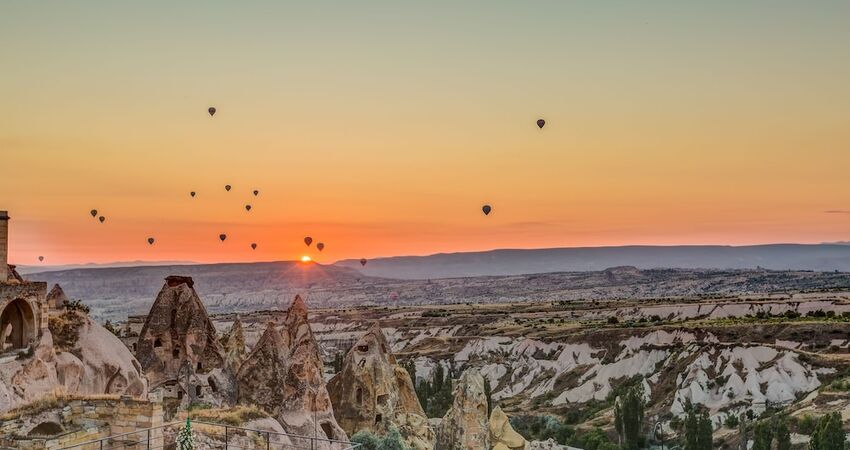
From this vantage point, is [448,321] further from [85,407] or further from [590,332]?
[85,407]

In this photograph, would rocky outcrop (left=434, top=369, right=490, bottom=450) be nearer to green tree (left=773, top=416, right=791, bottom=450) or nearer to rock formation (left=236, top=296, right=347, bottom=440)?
rock formation (left=236, top=296, right=347, bottom=440)

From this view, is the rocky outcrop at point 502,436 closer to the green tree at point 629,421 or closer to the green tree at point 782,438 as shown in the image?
the green tree at point 629,421

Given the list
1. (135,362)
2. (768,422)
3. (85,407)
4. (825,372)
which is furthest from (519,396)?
(85,407)


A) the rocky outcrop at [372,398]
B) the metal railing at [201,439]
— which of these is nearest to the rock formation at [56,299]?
the rocky outcrop at [372,398]

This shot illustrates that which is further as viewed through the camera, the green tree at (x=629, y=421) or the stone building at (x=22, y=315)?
the green tree at (x=629, y=421)

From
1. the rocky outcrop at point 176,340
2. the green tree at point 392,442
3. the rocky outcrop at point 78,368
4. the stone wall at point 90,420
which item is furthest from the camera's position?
the rocky outcrop at point 176,340

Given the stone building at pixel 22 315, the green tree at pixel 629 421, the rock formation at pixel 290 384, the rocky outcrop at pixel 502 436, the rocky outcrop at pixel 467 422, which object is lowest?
the green tree at pixel 629 421

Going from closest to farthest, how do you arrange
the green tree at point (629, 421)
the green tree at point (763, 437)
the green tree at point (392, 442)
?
the green tree at point (392, 442) < the green tree at point (763, 437) < the green tree at point (629, 421)

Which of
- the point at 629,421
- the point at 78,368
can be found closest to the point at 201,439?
the point at 78,368
